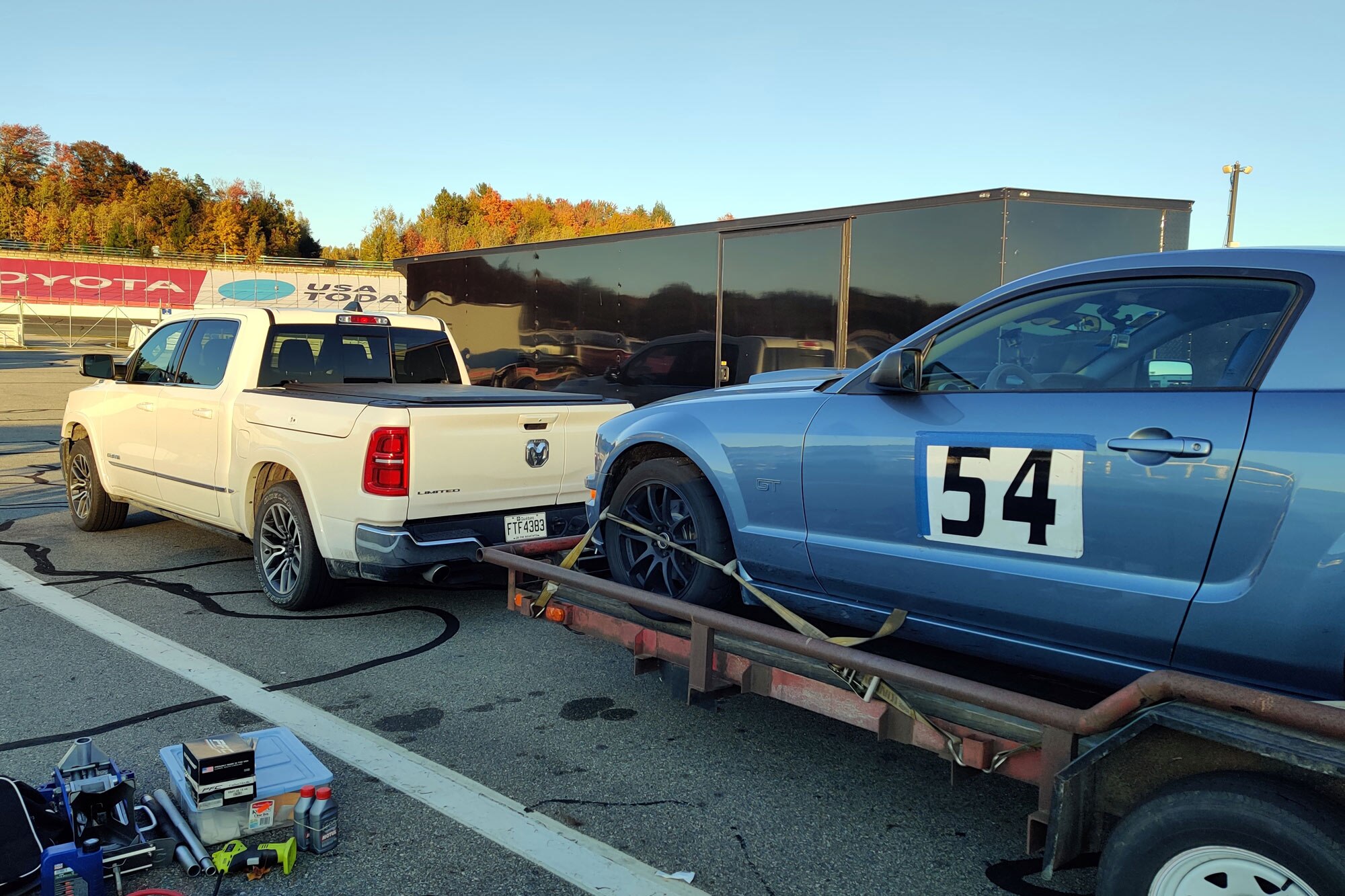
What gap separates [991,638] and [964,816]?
2.67 feet

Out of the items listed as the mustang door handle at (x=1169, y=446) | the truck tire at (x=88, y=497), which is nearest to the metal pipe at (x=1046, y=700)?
the mustang door handle at (x=1169, y=446)

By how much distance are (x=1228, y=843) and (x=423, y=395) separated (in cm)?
479

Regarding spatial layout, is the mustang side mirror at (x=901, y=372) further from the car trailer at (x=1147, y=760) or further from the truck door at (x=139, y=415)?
the truck door at (x=139, y=415)

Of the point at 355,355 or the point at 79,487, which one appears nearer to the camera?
the point at 355,355

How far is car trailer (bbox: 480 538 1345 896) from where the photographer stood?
214 centimetres

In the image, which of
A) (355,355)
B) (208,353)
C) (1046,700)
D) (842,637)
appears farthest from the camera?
Answer: (355,355)

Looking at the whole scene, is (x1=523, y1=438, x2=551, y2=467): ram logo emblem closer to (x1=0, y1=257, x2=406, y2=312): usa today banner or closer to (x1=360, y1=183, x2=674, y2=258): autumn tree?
(x1=0, y1=257, x2=406, y2=312): usa today banner

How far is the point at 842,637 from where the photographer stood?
3.56 m

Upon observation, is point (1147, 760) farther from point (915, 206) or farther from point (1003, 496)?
point (915, 206)

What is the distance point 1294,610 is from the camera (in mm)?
2486

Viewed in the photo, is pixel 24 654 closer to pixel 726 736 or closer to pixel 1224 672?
pixel 726 736

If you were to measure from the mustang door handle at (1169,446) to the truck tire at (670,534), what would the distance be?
1.67 m

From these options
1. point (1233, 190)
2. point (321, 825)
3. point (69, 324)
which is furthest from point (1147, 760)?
point (69, 324)

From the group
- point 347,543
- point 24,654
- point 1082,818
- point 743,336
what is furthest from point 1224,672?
point 743,336
